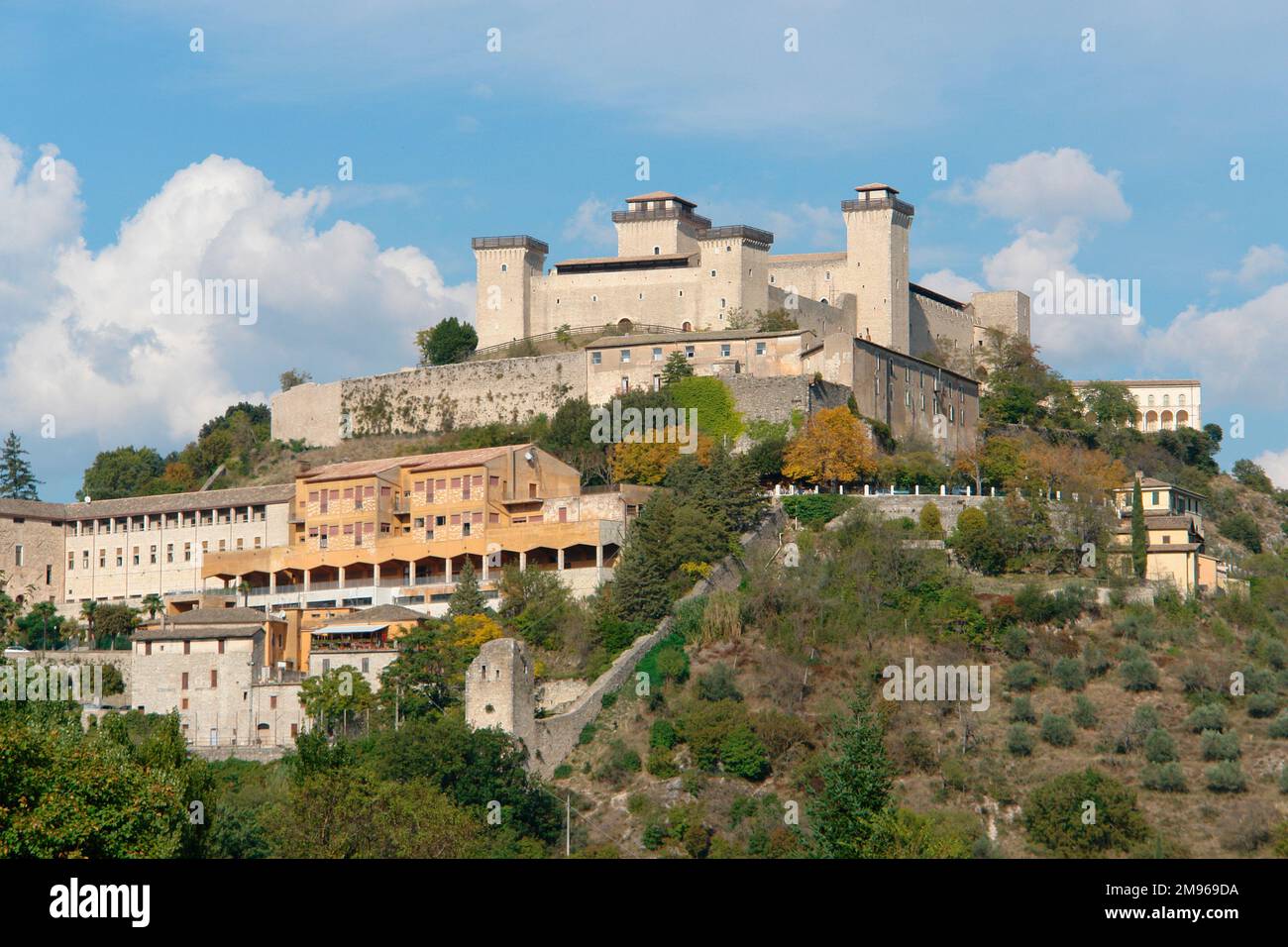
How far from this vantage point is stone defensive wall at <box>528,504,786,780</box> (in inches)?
2003

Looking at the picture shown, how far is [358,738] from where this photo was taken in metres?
51.0

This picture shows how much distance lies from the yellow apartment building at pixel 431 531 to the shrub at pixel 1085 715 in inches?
574

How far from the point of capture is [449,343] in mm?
85250

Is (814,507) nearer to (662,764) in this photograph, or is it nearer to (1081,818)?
(662,764)

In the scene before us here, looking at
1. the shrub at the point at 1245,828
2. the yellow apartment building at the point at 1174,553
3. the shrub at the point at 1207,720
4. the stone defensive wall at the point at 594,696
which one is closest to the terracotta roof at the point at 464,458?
the stone defensive wall at the point at 594,696

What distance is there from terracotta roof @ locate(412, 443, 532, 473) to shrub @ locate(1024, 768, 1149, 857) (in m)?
23.6

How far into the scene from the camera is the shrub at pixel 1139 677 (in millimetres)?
54969

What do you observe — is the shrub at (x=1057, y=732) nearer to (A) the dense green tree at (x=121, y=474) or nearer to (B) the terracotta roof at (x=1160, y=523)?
(B) the terracotta roof at (x=1160, y=523)

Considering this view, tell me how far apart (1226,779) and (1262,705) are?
4557 mm

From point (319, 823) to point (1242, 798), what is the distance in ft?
75.9

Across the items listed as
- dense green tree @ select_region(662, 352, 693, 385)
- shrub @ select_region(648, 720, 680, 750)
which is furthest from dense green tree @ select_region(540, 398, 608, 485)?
shrub @ select_region(648, 720, 680, 750)

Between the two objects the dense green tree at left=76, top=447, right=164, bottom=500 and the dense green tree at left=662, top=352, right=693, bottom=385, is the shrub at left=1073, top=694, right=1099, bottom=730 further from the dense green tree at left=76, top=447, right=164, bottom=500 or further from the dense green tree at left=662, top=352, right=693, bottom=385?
the dense green tree at left=76, top=447, right=164, bottom=500

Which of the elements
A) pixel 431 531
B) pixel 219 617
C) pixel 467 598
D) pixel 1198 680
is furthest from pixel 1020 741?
pixel 219 617
